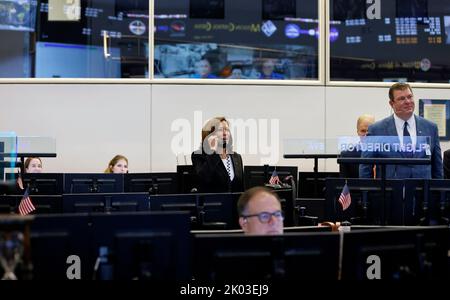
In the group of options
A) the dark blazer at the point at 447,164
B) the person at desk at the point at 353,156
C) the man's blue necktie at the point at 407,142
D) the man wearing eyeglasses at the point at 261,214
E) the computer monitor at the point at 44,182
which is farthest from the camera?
the dark blazer at the point at 447,164

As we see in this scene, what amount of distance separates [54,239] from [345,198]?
311 centimetres

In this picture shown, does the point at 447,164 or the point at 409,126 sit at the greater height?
the point at 409,126

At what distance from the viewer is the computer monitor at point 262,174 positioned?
920 centimetres

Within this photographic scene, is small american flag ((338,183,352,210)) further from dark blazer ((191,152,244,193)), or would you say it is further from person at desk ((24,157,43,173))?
person at desk ((24,157,43,173))

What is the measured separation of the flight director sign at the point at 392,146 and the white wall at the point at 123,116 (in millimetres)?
4312

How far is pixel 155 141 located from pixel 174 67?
3.46ft

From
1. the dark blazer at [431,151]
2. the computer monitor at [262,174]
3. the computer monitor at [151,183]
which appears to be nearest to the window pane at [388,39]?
the computer monitor at [262,174]

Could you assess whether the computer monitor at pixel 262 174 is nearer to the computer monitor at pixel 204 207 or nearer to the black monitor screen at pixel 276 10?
the black monitor screen at pixel 276 10

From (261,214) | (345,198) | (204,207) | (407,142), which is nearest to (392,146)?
(407,142)

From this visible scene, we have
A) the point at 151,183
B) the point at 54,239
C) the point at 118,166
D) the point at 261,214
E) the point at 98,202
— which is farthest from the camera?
the point at 118,166

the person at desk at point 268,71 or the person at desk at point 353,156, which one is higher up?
the person at desk at point 268,71

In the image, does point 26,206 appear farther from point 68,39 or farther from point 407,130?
point 68,39

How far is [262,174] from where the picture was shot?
30.9 ft
